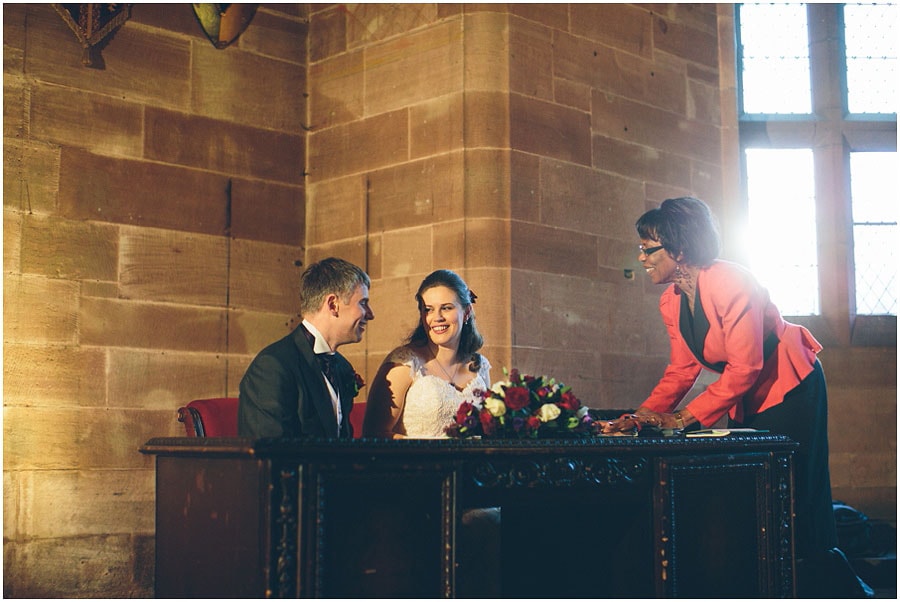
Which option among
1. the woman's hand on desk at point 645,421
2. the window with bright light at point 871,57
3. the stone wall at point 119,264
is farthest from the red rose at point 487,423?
the window with bright light at point 871,57

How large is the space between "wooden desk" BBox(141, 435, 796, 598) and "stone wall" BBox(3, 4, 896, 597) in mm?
1963

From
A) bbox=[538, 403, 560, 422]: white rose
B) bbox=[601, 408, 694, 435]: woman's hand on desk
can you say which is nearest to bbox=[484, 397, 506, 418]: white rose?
bbox=[538, 403, 560, 422]: white rose

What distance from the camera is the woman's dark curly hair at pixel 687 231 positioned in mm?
4469

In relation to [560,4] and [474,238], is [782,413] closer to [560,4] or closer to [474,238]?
[474,238]

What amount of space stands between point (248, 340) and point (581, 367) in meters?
1.86

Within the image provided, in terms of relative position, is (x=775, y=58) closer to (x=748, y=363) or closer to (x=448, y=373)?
(x=748, y=363)

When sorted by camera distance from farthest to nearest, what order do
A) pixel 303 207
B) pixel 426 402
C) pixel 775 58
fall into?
1. pixel 775 58
2. pixel 303 207
3. pixel 426 402

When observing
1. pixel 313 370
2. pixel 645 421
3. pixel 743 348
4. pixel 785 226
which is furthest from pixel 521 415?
pixel 785 226


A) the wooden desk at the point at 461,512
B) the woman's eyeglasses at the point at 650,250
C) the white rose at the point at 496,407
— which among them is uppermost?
the woman's eyeglasses at the point at 650,250

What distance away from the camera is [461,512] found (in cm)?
325

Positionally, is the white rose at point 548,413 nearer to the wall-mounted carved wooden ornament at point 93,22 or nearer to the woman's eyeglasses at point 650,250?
the woman's eyeglasses at point 650,250

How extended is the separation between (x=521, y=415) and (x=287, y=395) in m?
0.81

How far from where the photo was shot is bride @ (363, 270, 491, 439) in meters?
4.39

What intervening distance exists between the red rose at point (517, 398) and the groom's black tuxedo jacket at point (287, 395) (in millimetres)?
680
